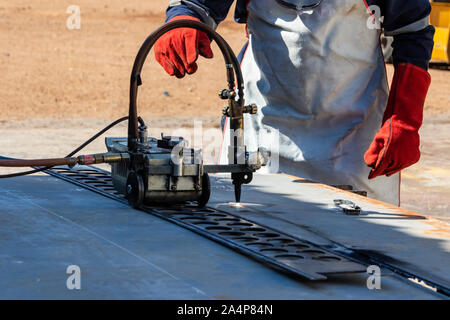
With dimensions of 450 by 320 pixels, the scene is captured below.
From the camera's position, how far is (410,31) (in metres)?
3.02

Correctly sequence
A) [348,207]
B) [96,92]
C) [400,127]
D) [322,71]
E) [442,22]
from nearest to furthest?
[348,207]
[400,127]
[322,71]
[96,92]
[442,22]

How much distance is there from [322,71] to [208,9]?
0.46 meters

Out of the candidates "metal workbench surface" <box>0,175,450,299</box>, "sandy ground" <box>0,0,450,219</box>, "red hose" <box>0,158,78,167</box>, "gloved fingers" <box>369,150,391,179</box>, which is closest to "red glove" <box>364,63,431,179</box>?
"gloved fingers" <box>369,150,391,179</box>

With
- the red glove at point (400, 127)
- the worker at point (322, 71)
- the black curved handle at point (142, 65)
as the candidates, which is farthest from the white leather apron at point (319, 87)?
the black curved handle at point (142, 65)

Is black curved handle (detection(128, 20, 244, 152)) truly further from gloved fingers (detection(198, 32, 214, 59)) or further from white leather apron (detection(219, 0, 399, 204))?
white leather apron (detection(219, 0, 399, 204))

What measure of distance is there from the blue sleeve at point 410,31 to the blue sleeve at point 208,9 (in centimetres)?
57

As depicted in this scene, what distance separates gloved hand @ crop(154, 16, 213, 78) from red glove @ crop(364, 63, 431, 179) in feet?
2.03

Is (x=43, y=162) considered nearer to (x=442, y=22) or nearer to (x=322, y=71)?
(x=322, y=71)

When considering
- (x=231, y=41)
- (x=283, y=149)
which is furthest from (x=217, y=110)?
(x=283, y=149)

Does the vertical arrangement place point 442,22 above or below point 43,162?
above

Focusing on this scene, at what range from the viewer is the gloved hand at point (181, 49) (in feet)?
8.86

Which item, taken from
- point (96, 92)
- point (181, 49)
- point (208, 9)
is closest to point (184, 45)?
point (181, 49)

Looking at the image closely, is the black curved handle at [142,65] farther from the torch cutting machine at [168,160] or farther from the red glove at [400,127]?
the red glove at [400,127]

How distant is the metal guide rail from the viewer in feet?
5.79
